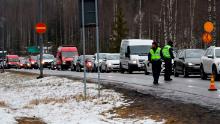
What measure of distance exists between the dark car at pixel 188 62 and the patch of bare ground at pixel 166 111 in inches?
533

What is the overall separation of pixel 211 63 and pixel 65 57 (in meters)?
39.7

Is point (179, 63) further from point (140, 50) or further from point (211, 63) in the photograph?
point (140, 50)

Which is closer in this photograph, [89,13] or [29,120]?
[29,120]

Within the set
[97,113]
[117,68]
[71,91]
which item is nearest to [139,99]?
[97,113]

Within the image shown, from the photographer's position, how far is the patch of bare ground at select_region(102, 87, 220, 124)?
13398 mm

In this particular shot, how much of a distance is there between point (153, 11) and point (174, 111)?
68.1 meters

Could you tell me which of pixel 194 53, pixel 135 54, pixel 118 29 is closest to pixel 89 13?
pixel 194 53

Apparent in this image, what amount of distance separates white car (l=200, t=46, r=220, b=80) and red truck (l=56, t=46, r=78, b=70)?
36977 mm

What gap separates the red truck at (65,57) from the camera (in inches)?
2598

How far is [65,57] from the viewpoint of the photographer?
66.5m

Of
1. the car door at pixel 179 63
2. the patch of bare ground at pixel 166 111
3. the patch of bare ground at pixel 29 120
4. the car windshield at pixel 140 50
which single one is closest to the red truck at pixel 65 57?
the car windshield at pixel 140 50

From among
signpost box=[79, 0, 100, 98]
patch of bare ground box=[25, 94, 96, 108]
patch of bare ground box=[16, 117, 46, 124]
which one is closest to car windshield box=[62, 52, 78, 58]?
patch of bare ground box=[25, 94, 96, 108]

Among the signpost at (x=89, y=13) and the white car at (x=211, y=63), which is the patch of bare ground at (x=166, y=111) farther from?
the white car at (x=211, y=63)

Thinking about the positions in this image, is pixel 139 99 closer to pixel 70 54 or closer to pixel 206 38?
pixel 206 38
